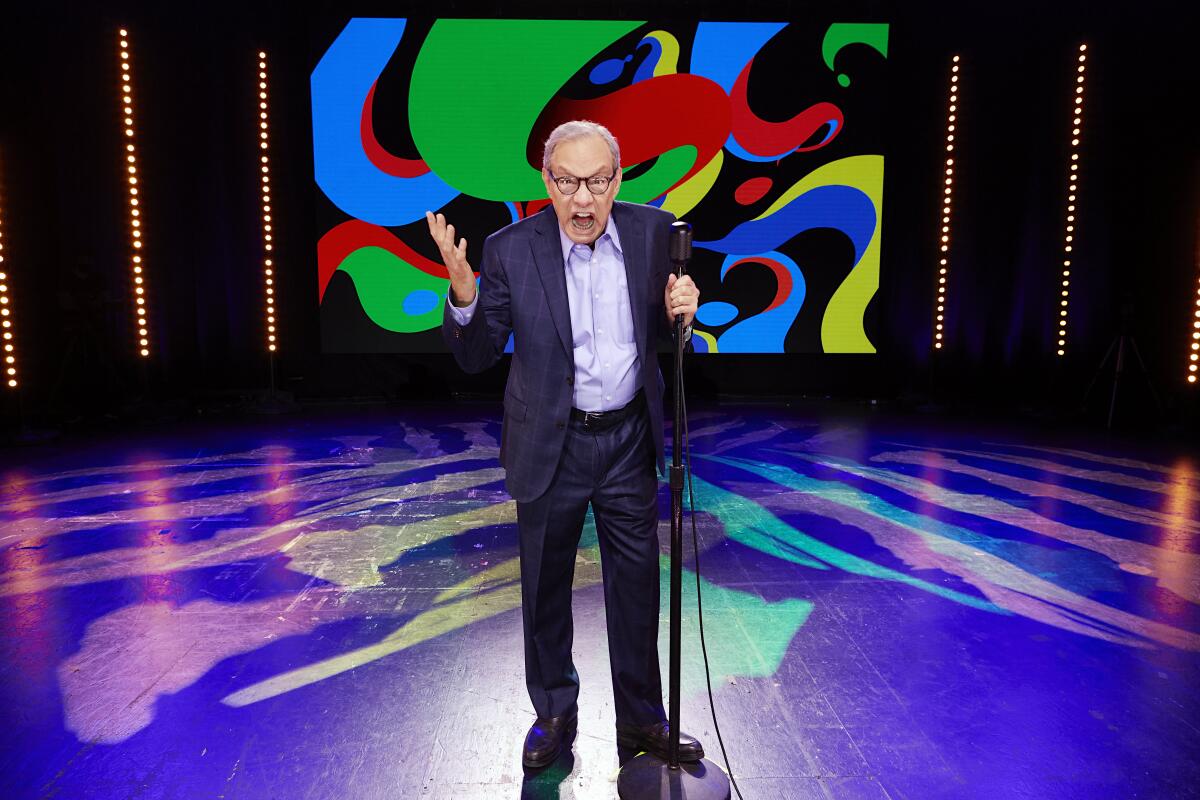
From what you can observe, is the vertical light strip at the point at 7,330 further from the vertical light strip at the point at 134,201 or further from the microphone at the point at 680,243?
the microphone at the point at 680,243

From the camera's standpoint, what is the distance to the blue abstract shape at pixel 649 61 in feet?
23.5

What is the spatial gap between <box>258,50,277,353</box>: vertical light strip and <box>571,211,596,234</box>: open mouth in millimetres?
6138

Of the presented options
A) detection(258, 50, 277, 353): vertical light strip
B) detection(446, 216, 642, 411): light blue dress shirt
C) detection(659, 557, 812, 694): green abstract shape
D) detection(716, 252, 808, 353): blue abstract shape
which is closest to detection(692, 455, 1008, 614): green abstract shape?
detection(659, 557, 812, 694): green abstract shape

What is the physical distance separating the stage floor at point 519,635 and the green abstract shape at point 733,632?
1 cm

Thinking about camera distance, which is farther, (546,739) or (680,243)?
(546,739)

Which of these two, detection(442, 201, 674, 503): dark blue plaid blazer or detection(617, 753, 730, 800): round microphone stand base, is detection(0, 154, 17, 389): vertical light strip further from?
detection(617, 753, 730, 800): round microphone stand base

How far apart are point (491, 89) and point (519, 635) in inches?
222

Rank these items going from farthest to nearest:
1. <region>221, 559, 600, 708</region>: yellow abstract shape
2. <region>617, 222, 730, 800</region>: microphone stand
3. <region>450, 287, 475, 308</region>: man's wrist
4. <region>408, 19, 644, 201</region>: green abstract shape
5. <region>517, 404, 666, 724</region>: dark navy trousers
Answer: <region>408, 19, 644, 201</region>: green abstract shape
<region>221, 559, 600, 708</region>: yellow abstract shape
<region>517, 404, 666, 724</region>: dark navy trousers
<region>450, 287, 475, 308</region>: man's wrist
<region>617, 222, 730, 800</region>: microphone stand

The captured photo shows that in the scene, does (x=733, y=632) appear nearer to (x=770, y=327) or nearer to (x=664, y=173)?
(x=770, y=327)

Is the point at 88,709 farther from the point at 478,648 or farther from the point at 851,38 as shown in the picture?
the point at 851,38

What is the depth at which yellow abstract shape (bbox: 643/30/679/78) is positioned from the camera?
7160 millimetres

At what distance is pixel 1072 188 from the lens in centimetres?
704

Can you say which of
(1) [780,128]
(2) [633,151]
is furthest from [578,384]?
(1) [780,128]

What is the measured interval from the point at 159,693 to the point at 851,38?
7208 millimetres
